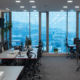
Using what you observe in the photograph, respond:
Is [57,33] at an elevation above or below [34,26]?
below

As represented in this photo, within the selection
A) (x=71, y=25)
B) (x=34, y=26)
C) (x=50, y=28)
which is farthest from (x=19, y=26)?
(x=71, y=25)

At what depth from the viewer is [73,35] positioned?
949 centimetres

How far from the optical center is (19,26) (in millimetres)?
9523

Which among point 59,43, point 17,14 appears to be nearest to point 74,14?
point 59,43

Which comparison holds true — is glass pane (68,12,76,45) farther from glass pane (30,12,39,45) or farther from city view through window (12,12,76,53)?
glass pane (30,12,39,45)

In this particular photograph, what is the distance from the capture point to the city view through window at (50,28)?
9.41 meters

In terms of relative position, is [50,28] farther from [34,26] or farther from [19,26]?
A: [19,26]

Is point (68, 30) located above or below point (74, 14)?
below

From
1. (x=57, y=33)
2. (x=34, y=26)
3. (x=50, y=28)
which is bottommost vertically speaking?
(x=57, y=33)

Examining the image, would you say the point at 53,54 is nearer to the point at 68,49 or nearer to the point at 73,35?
the point at 68,49

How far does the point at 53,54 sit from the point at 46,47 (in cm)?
82

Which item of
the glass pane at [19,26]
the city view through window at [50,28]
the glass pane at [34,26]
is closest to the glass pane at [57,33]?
the city view through window at [50,28]

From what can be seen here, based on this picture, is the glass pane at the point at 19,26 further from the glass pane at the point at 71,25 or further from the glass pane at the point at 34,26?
the glass pane at the point at 71,25

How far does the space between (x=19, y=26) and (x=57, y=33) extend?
3.07m
